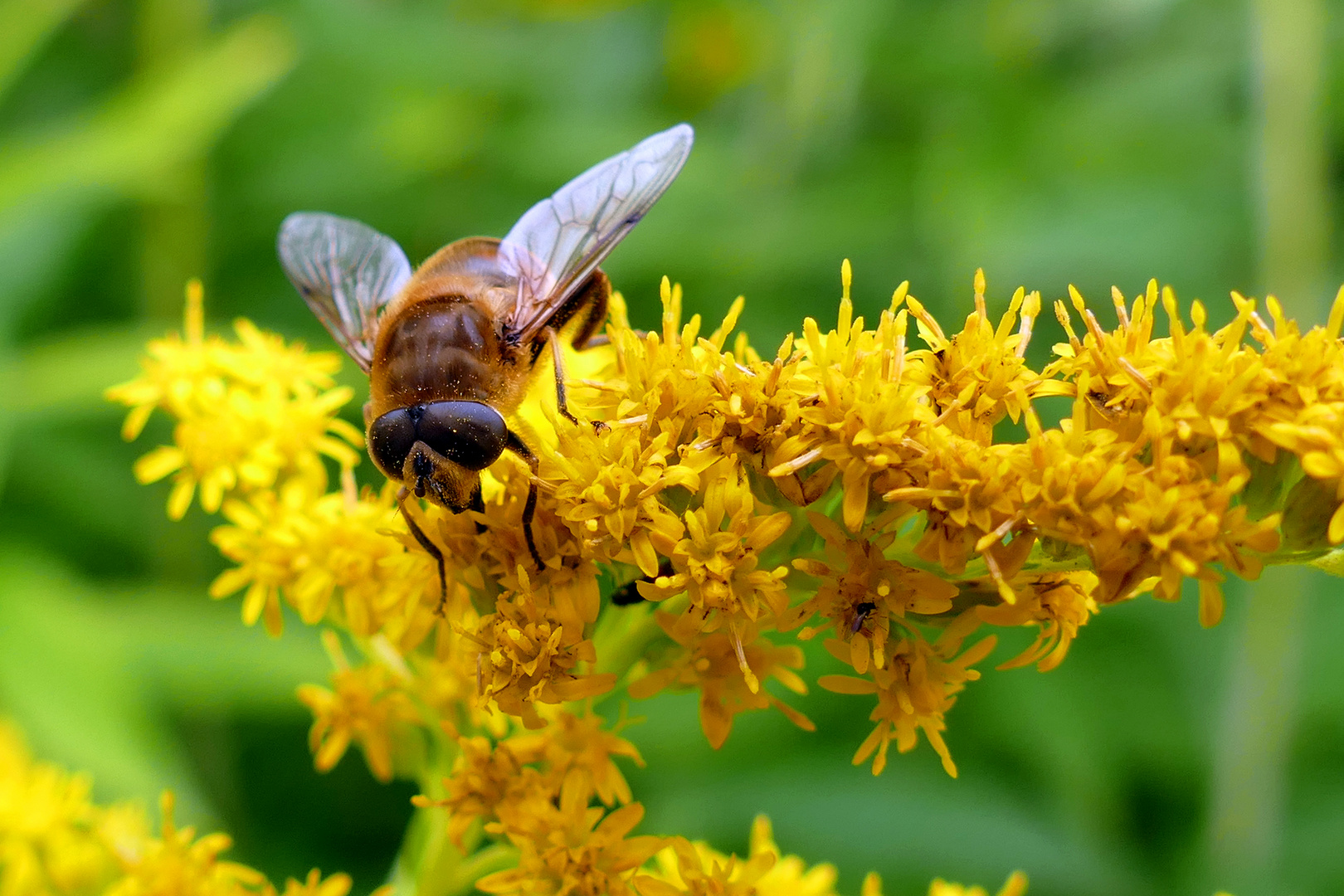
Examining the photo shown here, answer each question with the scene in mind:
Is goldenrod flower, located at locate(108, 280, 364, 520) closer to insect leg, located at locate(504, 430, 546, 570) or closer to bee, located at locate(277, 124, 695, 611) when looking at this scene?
bee, located at locate(277, 124, 695, 611)

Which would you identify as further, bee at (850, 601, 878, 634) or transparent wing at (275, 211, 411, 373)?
transparent wing at (275, 211, 411, 373)

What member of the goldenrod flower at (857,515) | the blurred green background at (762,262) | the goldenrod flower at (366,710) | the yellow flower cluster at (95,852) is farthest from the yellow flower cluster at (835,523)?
the blurred green background at (762,262)

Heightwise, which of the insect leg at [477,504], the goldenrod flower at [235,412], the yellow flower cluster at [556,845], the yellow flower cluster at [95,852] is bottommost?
the yellow flower cluster at [95,852]

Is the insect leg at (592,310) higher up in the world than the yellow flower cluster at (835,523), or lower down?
higher up

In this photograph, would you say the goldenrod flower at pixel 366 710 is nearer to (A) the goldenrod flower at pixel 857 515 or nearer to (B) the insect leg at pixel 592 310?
(A) the goldenrod flower at pixel 857 515

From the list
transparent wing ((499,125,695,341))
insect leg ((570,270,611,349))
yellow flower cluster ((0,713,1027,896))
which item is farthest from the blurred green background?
transparent wing ((499,125,695,341))

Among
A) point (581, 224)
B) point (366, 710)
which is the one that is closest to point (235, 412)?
point (366, 710)

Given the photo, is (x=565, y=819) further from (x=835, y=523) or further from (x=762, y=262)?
(x=762, y=262)
